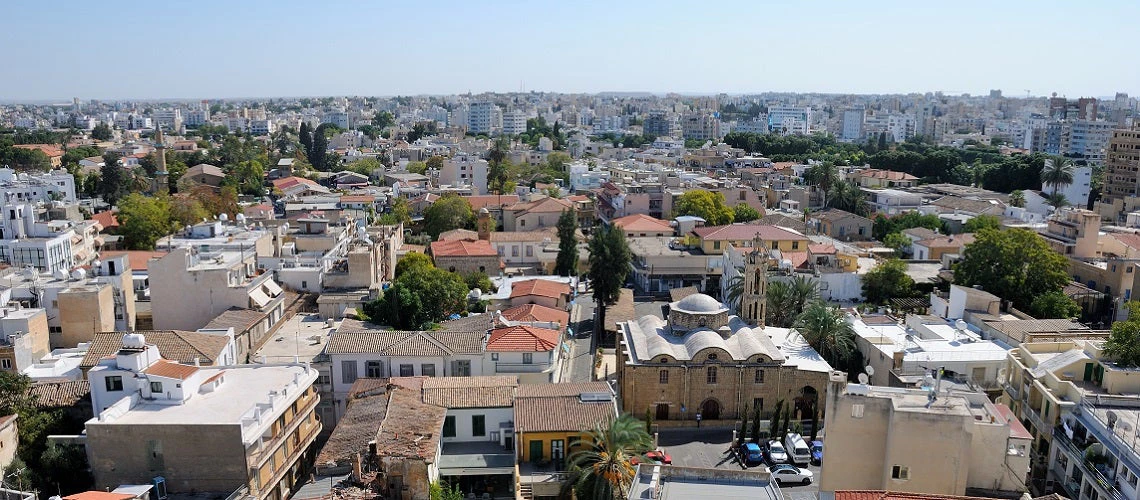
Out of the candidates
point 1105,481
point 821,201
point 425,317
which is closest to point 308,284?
point 425,317

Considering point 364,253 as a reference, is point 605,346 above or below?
below

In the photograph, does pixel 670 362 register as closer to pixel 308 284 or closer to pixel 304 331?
pixel 304 331

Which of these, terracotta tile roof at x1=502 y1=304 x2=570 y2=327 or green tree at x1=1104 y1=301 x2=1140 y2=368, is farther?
terracotta tile roof at x1=502 y1=304 x2=570 y2=327

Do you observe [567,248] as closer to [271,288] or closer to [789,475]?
[271,288]

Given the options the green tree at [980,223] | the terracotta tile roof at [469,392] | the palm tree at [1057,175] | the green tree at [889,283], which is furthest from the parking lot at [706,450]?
the palm tree at [1057,175]

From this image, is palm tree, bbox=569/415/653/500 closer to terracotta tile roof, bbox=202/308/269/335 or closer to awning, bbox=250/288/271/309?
terracotta tile roof, bbox=202/308/269/335

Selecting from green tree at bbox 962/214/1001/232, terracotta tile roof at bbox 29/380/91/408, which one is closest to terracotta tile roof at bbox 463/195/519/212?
green tree at bbox 962/214/1001/232
